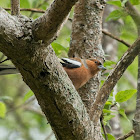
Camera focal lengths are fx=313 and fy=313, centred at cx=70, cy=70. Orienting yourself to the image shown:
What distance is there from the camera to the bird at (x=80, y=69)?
4.08m

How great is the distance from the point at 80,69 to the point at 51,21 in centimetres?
255

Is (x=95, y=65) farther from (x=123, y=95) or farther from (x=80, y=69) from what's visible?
(x=123, y=95)

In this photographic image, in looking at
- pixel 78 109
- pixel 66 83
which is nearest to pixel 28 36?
pixel 66 83

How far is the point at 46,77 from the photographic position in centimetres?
245

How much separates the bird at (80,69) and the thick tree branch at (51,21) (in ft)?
5.22

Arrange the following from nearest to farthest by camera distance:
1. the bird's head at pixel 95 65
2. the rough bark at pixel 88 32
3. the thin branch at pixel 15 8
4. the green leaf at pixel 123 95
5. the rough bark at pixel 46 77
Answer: the rough bark at pixel 46 77 < the thin branch at pixel 15 8 < the green leaf at pixel 123 95 < the rough bark at pixel 88 32 < the bird's head at pixel 95 65

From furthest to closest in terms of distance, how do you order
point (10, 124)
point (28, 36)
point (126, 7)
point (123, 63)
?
point (10, 124) < point (126, 7) < point (123, 63) < point (28, 36)

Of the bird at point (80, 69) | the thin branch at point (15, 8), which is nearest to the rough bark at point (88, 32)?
the bird at point (80, 69)

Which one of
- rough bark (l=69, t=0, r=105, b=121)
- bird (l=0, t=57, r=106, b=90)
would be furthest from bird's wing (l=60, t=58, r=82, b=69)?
rough bark (l=69, t=0, r=105, b=121)

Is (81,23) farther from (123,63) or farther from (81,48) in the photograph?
(123,63)

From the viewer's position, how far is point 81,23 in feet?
13.5

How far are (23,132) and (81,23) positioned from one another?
606 cm

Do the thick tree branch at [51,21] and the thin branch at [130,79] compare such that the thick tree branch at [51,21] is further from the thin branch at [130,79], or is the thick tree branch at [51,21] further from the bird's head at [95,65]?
the thin branch at [130,79]

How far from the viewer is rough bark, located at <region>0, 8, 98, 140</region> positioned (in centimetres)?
226
